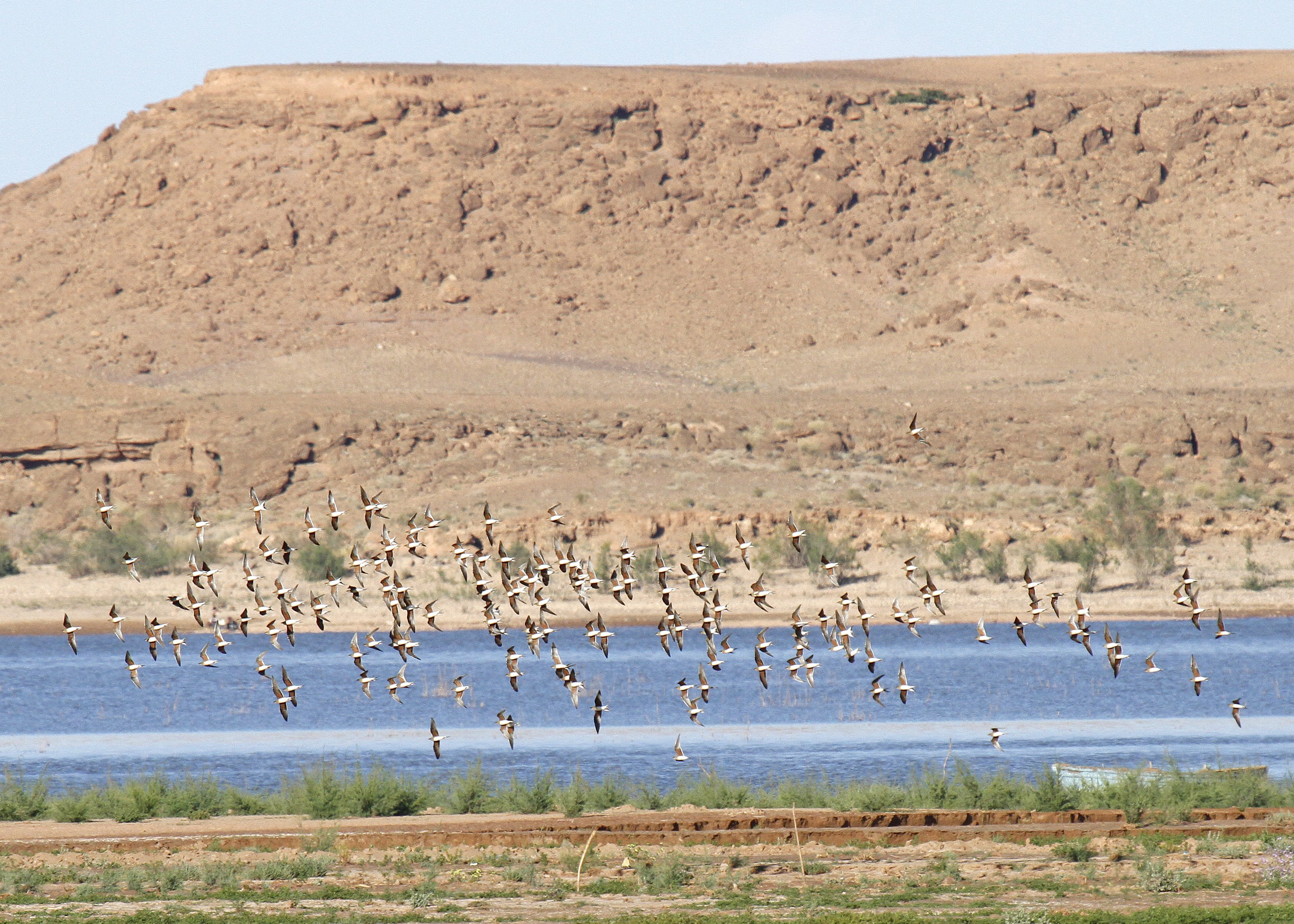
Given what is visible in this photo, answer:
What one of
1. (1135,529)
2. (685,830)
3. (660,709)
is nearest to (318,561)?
(660,709)

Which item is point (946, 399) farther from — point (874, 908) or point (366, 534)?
point (874, 908)

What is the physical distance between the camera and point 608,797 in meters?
27.8

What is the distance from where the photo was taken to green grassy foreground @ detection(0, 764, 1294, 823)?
26422 mm

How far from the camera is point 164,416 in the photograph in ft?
251

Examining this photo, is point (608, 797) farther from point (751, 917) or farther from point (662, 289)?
point (662, 289)

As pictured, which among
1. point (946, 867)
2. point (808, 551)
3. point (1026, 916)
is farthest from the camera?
point (808, 551)

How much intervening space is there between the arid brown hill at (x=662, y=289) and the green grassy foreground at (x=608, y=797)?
37.6m

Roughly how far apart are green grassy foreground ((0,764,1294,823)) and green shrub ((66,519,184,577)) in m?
36.2

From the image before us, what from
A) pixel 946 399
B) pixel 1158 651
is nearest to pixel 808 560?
pixel 1158 651

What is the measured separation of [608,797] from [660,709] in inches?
607

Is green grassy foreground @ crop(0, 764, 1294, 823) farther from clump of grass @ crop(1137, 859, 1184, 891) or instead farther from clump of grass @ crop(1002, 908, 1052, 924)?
clump of grass @ crop(1002, 908, 1052, 924)

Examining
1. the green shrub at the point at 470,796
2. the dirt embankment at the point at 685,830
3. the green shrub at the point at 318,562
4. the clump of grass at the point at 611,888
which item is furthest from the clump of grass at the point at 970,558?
the clump of grass at the point at 611,888

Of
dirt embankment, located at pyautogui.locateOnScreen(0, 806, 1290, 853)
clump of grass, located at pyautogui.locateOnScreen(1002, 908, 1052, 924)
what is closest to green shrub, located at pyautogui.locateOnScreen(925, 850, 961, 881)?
dirt embankment, located at pyautogui.locateOnScreen(0, 806, 1290, 853)

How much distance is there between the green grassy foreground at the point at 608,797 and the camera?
86.7ft
